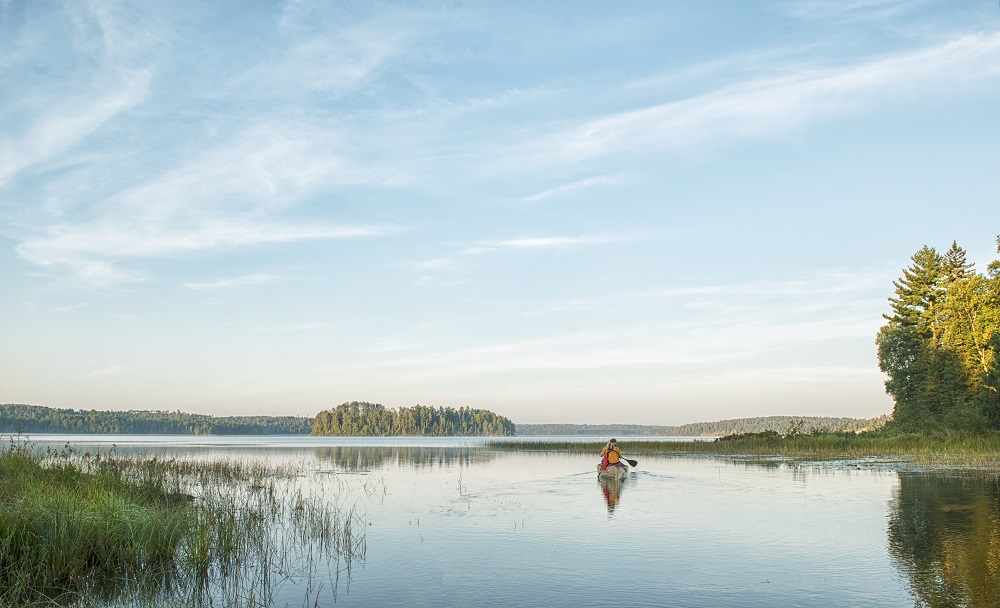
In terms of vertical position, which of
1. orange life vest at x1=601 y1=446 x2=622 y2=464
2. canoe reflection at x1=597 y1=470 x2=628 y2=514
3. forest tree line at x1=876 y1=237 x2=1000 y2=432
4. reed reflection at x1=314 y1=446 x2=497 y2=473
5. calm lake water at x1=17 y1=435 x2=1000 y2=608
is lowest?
reed reflection at x1=314 y1=446 x2=497 y2=473

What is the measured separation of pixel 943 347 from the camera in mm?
65812

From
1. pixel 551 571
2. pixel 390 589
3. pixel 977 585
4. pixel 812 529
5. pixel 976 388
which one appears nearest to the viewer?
pixel 977 585

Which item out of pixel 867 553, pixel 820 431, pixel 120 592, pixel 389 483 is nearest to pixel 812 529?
pixel 867 553

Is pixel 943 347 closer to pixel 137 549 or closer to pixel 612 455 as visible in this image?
pixel 612 455

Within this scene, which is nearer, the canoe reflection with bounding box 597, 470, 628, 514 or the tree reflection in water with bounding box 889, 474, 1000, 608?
the tree reflection in water with bounding box 889, 474, 1000, 608

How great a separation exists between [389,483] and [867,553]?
21.8 meters

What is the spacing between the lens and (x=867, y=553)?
1506cm

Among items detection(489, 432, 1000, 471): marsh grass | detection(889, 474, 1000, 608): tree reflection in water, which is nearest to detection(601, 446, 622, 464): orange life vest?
detection(889, 474, 1000, 608): tree reflection in water

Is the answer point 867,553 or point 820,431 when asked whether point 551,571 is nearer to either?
point 867,553

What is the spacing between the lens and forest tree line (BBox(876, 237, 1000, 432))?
57.1 m

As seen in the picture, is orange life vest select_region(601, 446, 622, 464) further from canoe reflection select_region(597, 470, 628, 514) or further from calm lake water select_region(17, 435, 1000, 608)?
calm lake water select_region(17, 435, 1000, 608)

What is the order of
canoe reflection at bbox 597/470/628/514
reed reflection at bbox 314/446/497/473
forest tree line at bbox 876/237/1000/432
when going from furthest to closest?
forest tree line at bbox 876/237/1000/432, reed reflection at bbox 314/446/497/473, canoe reflection at bbox 597/470/628/514

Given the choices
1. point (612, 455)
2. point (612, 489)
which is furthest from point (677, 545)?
point (612, 455)

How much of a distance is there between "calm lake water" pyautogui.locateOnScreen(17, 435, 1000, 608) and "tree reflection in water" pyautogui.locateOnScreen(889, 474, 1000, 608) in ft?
0.14
